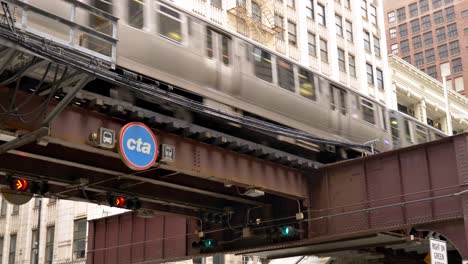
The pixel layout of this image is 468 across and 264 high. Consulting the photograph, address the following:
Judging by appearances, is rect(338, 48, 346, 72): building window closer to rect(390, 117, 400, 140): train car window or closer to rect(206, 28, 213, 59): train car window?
rect(390, 117, 400, 140): train car window

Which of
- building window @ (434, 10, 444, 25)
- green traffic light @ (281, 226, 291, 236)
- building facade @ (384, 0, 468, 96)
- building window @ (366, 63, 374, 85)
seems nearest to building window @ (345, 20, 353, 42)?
building window @ (366, 63, 374, 85)

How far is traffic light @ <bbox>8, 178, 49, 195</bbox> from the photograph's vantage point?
19.3 m

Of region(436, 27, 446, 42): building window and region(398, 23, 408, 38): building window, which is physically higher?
region(398, 23, 408, 38): building window

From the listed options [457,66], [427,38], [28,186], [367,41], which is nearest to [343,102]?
[28,186]

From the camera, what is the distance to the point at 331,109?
23.9 meters

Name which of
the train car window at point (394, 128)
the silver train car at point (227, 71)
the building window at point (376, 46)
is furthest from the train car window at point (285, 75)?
the building window at point (376, 46)

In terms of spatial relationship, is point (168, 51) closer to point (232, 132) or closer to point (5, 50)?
point (232, 132)

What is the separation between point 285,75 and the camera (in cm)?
2239

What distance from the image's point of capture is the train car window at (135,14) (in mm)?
17828

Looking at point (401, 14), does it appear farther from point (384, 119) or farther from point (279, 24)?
point (384, 119)

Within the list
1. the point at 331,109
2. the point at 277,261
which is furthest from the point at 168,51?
the point at 277,261

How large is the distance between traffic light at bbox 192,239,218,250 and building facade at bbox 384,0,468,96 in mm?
85973

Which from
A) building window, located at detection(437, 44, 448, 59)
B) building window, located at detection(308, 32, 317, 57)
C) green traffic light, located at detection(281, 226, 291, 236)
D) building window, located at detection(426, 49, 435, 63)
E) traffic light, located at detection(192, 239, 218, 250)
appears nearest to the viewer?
green traffic light, located at detection(281, 226, 291, 236)

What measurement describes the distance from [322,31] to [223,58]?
111 feet
